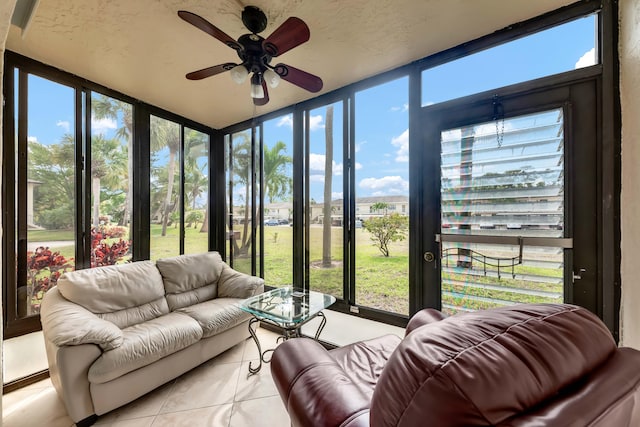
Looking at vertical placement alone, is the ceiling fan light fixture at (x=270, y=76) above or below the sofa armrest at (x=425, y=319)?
above

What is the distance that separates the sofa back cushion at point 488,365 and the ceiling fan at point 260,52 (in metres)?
1.72

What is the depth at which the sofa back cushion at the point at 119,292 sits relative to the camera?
1.97 meters

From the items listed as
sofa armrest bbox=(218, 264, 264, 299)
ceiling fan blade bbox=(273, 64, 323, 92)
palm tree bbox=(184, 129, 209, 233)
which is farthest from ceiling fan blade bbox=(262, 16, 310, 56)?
palm tree bbox=(184, 129, 209, 233)

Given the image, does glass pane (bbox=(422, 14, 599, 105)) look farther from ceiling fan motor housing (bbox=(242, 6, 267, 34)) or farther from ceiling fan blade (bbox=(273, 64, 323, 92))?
ceiling fan motor housing (bbox=(242, 6, 267, 34))

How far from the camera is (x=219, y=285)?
2.83m

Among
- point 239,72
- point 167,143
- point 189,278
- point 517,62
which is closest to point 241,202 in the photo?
point 167,143

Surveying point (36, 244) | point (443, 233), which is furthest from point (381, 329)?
point (36, 244)

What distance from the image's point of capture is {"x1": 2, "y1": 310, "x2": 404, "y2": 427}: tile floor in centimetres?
161

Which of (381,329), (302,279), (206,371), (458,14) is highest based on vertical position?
(458,14)

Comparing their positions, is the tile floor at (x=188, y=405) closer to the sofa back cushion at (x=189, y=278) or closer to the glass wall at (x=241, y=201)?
the sofa back cushion at (x=189, y=278)

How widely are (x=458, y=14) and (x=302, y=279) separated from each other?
2962 mm

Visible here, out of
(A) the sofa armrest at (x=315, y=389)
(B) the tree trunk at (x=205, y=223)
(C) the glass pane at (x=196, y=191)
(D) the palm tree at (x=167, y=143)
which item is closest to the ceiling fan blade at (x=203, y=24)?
(A) the sofa armrest at (x=315, y=389)

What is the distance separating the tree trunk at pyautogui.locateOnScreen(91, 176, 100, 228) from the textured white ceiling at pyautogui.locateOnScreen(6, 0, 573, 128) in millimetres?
1086

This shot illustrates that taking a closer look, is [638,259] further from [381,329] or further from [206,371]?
[206,371]
